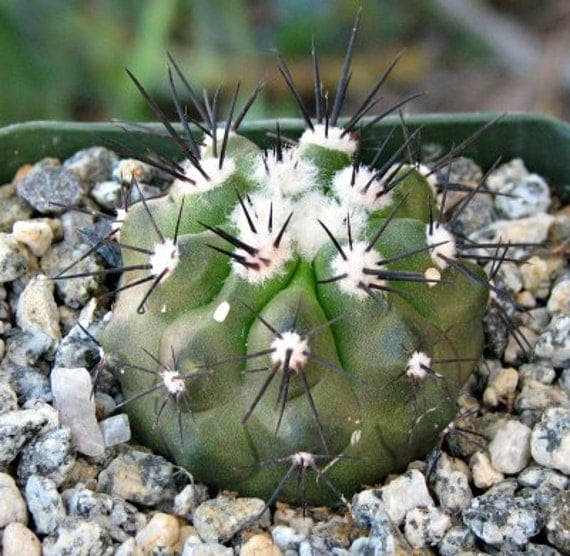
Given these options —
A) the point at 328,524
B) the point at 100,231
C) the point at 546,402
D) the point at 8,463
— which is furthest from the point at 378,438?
the point at 100,231

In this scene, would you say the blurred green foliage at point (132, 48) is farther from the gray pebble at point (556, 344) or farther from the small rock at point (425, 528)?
the small rock at point (425, 528)

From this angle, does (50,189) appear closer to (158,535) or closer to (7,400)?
(7,400)

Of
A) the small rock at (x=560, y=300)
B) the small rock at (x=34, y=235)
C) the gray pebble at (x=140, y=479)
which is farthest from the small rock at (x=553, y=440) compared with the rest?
the small rock at (x=34, y=235)

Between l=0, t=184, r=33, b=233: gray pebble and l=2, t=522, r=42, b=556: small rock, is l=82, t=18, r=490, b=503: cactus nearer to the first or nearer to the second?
l=2, t=522, r=42, b=556: small rock

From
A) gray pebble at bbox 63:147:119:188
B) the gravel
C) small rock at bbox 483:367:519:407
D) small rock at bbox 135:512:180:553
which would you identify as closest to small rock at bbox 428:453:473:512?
the gravel

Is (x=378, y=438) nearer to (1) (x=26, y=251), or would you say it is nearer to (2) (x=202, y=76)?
(1) (x=26, y=251)

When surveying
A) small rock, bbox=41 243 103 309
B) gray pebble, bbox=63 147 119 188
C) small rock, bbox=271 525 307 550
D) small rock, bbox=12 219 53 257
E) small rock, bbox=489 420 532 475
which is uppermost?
gray pebble, bbox=63 147 119 188

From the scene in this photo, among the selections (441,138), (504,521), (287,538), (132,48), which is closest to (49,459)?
(287,538)
